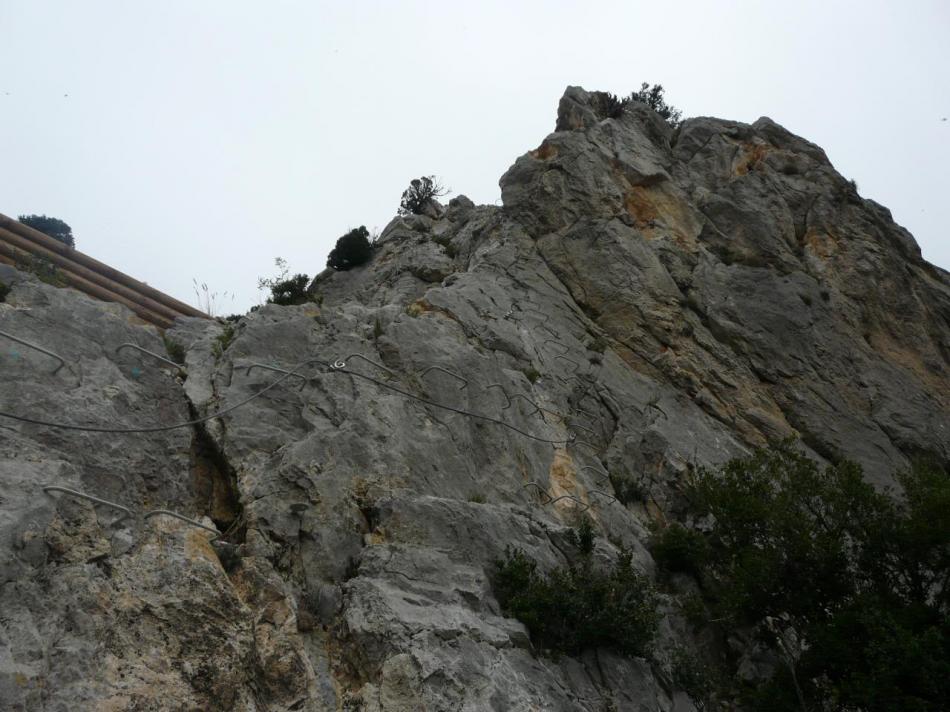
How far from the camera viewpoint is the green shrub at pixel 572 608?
32.6 ft

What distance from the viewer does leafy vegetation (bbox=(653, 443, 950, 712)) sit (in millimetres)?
10141

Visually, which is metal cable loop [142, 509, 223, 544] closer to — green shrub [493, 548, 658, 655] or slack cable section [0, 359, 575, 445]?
slack cable section [0, 359, 575, 445]

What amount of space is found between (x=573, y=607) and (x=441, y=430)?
3671 mm

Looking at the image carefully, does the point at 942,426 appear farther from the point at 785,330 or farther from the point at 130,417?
the point at 130,417

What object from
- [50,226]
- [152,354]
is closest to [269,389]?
[152,354]

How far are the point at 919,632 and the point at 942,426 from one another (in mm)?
12092

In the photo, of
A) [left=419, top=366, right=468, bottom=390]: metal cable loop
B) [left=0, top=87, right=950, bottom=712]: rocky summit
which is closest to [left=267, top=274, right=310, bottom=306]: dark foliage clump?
[left=0, top=87, right=950, bottom=712]: rocky summit

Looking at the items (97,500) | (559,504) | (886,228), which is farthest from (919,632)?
(886,228)

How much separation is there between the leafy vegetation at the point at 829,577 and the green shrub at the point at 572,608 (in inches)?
88.3

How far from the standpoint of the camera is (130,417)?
10000 millimetres

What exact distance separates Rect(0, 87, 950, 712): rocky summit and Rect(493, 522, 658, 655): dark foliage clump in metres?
0.21

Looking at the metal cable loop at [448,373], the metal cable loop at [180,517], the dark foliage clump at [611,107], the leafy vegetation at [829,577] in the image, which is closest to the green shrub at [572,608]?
the leafy vegetation at [829,577]

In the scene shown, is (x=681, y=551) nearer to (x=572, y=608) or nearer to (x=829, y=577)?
(x=829, y=577)

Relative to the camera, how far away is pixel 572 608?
33.1 ft
